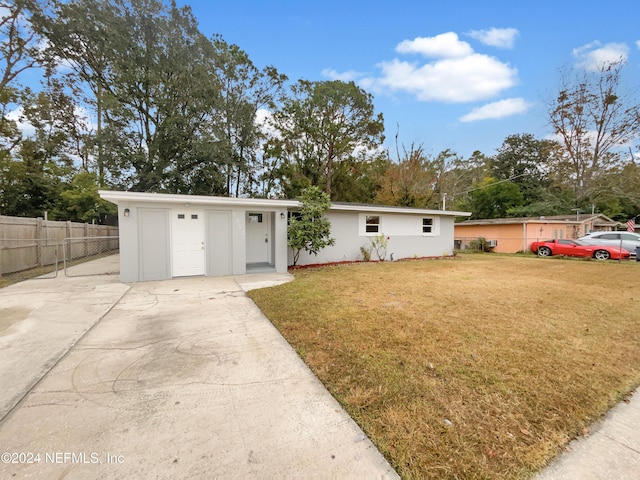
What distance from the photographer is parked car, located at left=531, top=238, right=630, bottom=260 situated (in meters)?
12.8

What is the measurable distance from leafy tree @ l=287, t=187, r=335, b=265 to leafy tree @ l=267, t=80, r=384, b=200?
38.6ft

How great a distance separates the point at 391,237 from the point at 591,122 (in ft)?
77.8

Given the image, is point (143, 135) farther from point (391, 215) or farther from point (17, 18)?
point (391, 215)

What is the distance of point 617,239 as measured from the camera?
13305 mm

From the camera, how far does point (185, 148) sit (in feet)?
54.2

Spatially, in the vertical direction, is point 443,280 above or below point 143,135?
below

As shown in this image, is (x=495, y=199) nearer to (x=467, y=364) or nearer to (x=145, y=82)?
(x=467, y=364)

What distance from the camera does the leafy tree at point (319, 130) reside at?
20734mm

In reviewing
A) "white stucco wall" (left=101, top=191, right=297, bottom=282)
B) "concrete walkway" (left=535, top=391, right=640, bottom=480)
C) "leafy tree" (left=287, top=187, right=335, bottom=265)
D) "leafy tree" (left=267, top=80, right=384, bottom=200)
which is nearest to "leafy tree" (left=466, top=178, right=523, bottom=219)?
"leafy tree" (left=267, top=80, right=384, bottom=200)

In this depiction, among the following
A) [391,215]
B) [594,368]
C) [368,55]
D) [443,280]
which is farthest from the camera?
[368,55]

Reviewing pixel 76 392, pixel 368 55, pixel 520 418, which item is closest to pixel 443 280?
pixel 520 418

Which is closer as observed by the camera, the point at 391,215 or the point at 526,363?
the point at 526,363

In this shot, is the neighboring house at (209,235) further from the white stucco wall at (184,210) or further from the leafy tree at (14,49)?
the leafy tree at (14,49)

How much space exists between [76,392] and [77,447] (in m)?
0.82
